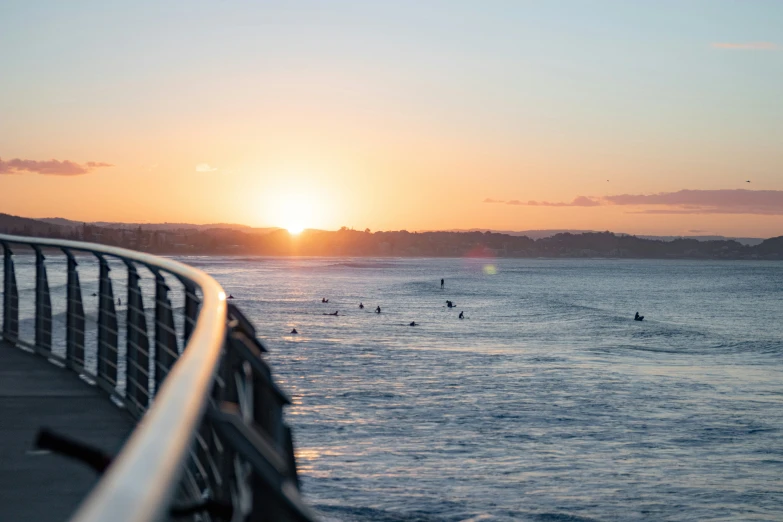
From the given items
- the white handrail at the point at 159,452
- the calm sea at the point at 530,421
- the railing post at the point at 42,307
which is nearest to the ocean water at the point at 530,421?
the calm sea at the point at 530,421

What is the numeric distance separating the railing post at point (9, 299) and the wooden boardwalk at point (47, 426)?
0.48 meters

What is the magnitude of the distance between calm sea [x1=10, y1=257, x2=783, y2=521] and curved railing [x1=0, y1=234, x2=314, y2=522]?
33.4 feet

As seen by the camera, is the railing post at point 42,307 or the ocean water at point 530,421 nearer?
the railing post at point 42,307

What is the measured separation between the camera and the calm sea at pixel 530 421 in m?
16.9

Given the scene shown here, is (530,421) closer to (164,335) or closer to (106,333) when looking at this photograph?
(106,333)

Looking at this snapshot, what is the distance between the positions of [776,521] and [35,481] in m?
16.0

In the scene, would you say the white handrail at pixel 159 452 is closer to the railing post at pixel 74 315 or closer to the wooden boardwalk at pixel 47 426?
the wooden boardwalk at pixel 47 426

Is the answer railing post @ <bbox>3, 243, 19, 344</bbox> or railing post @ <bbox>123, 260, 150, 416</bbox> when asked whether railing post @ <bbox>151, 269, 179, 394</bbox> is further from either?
railing post @ <bbox>3, 243, 19, 344</bbox>

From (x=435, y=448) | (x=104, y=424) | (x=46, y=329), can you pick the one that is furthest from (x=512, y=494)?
(x=104, y=424)

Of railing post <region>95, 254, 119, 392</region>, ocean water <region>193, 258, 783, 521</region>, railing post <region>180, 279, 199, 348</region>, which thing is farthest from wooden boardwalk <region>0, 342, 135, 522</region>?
ocean water <region>193, 258, 783, 521</region>

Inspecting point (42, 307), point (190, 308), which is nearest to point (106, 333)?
point (42, 307)

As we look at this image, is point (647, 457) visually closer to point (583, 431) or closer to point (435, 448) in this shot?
A: point (583, 431)

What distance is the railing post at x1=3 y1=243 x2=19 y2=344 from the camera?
718 centimetres

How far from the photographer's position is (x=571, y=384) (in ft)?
102
